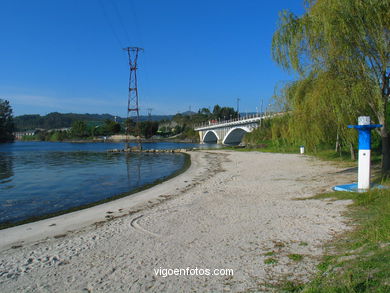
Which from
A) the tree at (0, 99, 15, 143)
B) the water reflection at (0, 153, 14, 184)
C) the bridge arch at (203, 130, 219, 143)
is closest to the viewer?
the water reflection at (0, 153, 14, 184)

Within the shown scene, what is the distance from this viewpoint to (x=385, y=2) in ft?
34.8

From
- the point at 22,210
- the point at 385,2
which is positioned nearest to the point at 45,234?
the point at 22,210

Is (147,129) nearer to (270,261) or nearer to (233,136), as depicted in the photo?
(233,136)

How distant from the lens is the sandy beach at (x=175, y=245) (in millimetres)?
5457

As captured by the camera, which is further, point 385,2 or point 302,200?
point 302,200

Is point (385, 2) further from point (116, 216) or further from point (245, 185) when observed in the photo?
point (116, 216)

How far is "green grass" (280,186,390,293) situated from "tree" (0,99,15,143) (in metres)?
167

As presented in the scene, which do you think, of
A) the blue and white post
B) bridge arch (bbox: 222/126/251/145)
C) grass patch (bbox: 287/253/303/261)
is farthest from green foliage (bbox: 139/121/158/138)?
grass patch (bbox: 287/253/303/261)

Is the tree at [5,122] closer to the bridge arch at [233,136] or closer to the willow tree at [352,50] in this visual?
the bridge arch at [233,136]

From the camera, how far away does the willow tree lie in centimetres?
1108

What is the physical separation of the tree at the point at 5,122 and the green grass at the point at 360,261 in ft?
549

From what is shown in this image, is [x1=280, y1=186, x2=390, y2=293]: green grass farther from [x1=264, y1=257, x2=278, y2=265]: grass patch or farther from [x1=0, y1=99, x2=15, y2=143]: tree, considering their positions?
[x1=0, y1=99, x2=15, y2=143]: tree

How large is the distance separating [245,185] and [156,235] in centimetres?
911

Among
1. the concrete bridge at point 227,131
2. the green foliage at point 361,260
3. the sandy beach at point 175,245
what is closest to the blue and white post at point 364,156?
the sandy beach at point 175,245
